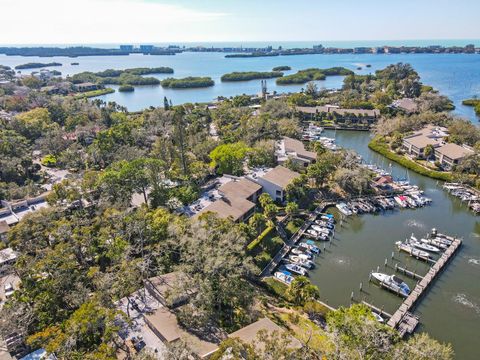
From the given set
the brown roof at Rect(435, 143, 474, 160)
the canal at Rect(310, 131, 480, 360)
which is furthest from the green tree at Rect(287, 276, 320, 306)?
the brown roof at Rect(435, 143, 474, 160)

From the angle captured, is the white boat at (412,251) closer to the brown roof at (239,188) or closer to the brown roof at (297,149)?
the brown roof at (239,188)

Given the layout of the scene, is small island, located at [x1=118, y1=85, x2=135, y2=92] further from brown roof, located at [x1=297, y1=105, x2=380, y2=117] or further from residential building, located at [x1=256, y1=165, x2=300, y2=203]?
residential building, located at [x1=256, y1=165, x2=300, y2=203]

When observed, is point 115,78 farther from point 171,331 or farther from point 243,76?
point 171,331

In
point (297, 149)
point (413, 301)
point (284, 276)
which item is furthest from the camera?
point (297, 149)

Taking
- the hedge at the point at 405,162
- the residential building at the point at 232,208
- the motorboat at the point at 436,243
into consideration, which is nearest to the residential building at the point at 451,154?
the hedge at the point at 405,162

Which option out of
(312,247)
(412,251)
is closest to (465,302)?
(412,251)

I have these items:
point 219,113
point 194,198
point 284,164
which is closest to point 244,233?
point 194,198
